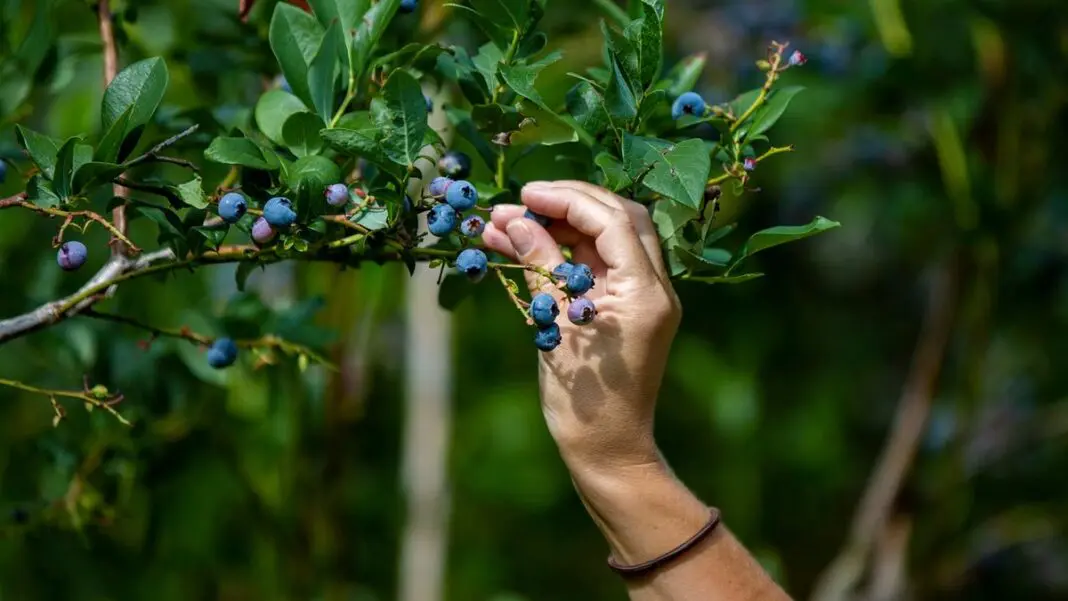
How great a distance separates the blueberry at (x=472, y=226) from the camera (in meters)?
0.76

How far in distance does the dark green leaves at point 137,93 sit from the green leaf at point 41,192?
51 millimetres

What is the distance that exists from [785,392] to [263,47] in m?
2.16

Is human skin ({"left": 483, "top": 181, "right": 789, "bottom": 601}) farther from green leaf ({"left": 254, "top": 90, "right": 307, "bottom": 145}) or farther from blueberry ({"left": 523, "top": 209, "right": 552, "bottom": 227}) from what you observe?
green leaf ({"left": 254, "top": 90, "right": 307, "bottom": 145})

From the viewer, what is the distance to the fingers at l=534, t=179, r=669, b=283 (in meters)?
0.81

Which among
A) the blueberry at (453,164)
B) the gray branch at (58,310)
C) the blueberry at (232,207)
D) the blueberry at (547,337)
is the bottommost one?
the gray branch at (58,310)

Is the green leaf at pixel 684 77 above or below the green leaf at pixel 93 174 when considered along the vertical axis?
above

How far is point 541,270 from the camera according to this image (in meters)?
0.75

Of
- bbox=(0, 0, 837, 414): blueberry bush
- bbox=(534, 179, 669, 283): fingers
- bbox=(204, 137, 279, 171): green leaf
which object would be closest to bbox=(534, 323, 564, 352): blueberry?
bbox=(0, 0, 837, 414): blueberry bush

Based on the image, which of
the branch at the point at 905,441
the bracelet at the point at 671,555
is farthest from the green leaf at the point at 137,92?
the branch at the point at 905,441

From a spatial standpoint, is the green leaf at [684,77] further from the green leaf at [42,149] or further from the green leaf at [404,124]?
the green leaf at [42,149]

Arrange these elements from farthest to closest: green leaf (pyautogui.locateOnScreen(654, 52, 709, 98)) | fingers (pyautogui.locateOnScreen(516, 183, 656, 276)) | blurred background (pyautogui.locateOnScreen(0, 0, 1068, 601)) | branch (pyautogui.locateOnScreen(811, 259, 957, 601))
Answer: branch (pyautogui.locateOnScreen(811, 259, 957, 601)) < blurred background (pyautogui.locateOnScreen(0, 0, 1068, 601)) < green leaf (pyautogui.locateOnScreen(654, 52, 709, 98)) < fingers (pyautogui.locateOnScreen(516, 183, 656, 276))

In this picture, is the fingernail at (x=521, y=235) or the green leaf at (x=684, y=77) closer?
the fingernail at (x=521, y=235)

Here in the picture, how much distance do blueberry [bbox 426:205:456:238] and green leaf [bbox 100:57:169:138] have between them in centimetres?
19

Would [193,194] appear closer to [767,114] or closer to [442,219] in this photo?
[442,219]
